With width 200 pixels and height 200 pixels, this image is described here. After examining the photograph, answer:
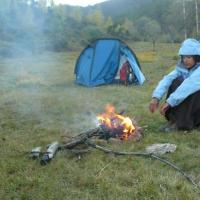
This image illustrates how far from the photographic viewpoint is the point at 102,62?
14031 mm

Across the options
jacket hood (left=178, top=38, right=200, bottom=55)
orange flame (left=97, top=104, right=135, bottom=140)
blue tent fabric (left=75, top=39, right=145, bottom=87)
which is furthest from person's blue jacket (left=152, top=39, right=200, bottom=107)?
blue tent fabric (left=75, top=39, right=145, bottom=87)

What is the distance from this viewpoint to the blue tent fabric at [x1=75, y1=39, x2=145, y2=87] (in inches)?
544

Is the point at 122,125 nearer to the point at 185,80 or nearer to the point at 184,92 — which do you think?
the point at 184,92

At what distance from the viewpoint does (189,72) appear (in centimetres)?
667

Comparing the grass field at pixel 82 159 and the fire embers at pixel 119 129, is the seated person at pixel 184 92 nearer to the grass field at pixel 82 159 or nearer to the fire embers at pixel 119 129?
the grass field at pixel 82 159

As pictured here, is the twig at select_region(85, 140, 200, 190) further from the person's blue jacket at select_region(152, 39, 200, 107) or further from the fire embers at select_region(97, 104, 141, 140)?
the person's blue jacket at select_region(152, 39, 200, 107)

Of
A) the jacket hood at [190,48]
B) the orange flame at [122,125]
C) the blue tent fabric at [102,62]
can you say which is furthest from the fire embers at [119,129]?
the blue tent fabric at [102,62]

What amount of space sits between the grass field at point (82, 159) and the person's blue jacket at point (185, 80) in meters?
0.55

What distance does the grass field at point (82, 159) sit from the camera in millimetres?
4293

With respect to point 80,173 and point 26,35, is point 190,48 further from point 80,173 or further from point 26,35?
point 26,35

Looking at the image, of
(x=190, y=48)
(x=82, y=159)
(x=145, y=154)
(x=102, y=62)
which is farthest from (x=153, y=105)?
(x=102, y=62)

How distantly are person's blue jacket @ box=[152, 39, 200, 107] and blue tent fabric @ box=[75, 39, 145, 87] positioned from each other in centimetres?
687

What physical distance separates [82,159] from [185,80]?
6.99 ft

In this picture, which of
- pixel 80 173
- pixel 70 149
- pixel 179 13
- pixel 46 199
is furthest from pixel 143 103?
pixel 179 13
